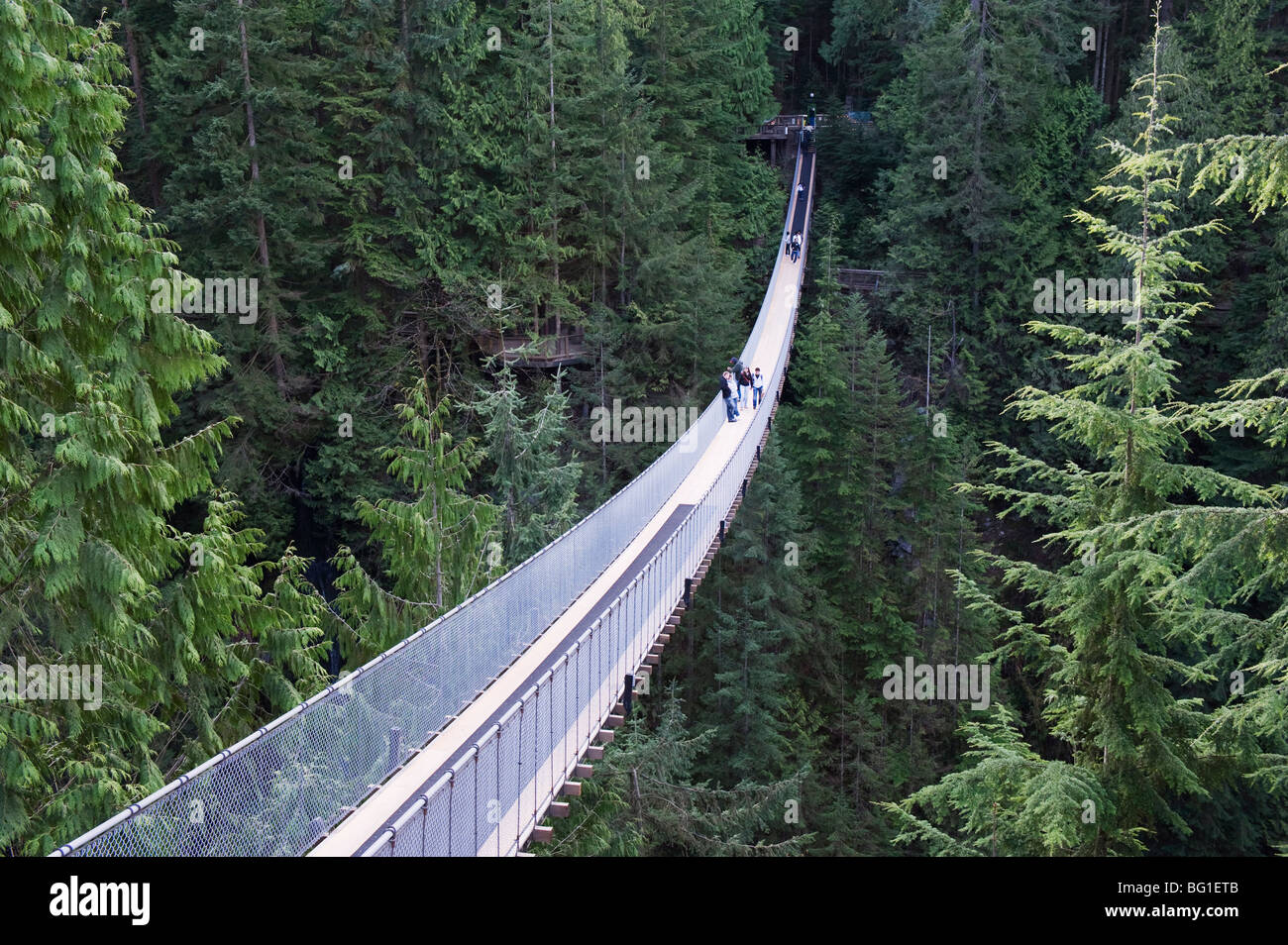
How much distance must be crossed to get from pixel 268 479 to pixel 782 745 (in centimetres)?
1000

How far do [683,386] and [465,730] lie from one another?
51.9 ft

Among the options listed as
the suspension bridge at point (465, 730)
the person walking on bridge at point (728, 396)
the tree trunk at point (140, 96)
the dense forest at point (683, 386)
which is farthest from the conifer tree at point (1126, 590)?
the tree trunk at point (140, 96)

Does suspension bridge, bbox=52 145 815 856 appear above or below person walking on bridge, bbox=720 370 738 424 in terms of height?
below

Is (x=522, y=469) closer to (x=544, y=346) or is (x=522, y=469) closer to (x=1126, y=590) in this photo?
(x=544, y=346)

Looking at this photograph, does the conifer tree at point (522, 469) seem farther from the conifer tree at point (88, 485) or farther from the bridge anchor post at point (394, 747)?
the bridge anchor post at point (394, 747)

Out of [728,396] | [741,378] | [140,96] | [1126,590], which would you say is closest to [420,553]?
[1126,590]

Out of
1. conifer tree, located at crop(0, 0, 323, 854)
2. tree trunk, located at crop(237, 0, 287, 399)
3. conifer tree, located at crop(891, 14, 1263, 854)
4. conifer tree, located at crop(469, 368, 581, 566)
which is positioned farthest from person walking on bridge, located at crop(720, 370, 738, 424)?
conifer tree, located at crop(0, 0, 323, 854)

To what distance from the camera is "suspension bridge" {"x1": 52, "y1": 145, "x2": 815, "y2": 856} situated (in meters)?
5.16

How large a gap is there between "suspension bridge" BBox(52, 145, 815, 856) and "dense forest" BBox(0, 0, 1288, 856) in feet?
4.37

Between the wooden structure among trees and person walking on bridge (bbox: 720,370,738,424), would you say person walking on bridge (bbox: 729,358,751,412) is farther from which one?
the wooden structure among trees

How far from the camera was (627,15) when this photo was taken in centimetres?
2631

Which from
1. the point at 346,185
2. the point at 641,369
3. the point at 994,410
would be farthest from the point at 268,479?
the point at 994,410

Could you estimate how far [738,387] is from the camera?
59.4ft
